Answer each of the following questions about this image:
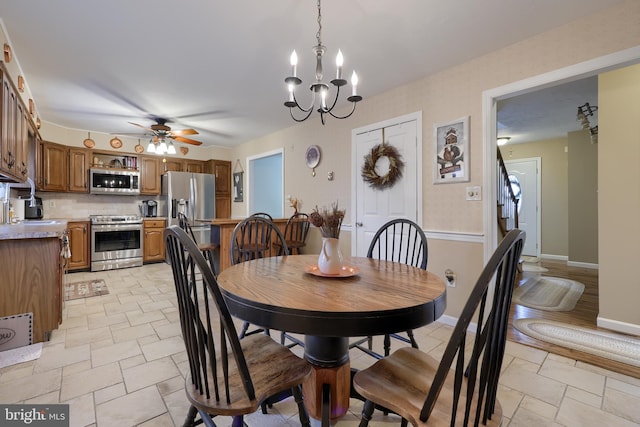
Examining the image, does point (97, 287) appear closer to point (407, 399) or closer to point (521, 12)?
point (407, 399)

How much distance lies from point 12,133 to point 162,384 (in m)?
2.52

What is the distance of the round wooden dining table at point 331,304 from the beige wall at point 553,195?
20.0ft

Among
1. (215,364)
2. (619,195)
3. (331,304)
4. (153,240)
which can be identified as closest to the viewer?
(215,364)

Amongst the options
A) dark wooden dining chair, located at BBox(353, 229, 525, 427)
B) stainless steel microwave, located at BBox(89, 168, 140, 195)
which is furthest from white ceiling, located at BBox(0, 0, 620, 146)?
dark wooden dining chair, located at BBox(353, 229, 525, 427)

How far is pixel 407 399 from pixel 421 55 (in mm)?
2690

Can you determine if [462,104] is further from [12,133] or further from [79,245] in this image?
[79,245]

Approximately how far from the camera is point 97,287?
394 centimetres

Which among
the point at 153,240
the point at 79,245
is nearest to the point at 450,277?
the point at 153,240

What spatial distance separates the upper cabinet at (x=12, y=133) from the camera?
2.20 m

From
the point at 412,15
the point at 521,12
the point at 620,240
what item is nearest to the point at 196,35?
the point at 412,15

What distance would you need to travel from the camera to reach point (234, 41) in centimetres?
243

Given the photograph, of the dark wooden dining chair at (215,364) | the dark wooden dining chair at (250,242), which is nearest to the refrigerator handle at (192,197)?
the dark wooden dining chair at (250,242)

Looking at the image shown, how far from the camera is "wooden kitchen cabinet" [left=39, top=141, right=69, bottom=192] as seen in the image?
15.2 feet

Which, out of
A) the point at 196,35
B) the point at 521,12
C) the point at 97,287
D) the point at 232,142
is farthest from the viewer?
the point at 232,142
